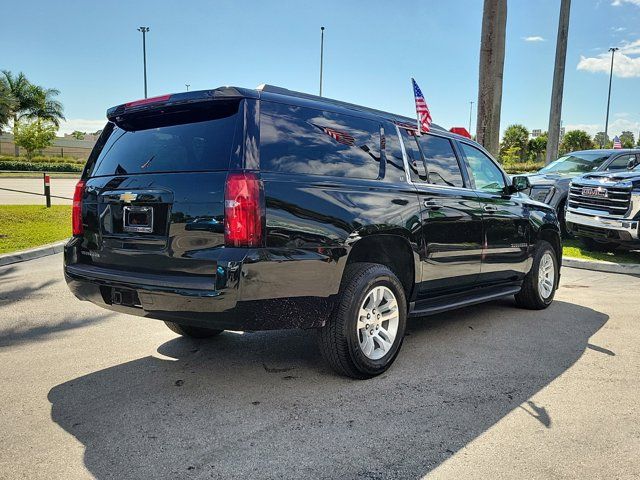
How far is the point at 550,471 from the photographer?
280cm

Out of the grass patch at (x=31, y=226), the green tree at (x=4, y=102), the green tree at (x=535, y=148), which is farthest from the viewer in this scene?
the green tree at (x=535, y=148)

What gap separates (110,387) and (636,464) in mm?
3160

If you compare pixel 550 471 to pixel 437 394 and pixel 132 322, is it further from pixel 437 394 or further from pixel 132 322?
pixel 132 322

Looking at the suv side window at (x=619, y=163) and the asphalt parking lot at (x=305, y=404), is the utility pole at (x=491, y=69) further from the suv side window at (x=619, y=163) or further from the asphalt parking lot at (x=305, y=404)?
the asphalt parking lot at (x=305, y=404)

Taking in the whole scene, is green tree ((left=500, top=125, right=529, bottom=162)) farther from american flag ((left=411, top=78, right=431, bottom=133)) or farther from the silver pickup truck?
american flag ((left=411, top=78, right=431, bottom=133))

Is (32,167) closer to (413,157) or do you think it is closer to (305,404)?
(413,157)

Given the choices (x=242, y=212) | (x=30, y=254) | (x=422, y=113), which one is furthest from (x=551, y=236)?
(x=30, y=254)

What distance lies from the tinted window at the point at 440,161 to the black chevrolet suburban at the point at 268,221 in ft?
0.13

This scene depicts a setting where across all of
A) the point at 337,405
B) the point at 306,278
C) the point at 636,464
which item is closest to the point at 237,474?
the point at 337,405

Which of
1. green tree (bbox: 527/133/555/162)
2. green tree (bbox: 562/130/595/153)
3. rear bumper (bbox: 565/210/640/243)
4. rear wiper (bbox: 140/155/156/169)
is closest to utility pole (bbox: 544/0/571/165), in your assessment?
rear bumper (bbox: 565/210/640/243)

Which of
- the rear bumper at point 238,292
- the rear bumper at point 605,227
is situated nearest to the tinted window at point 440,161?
the rear bumper at point 238,292

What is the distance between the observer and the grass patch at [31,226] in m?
10.1

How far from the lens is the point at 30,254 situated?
9.16 meters

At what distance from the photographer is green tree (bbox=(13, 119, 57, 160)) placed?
57.6 m
